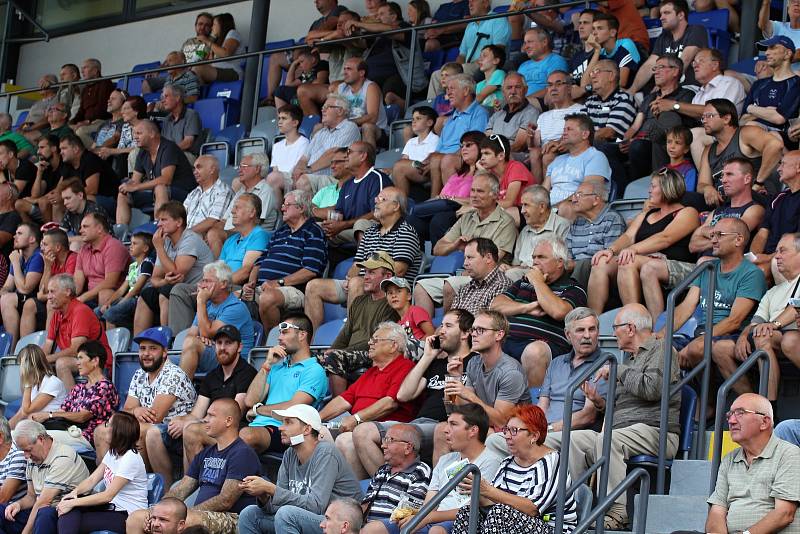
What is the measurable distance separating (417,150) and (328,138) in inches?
40.9

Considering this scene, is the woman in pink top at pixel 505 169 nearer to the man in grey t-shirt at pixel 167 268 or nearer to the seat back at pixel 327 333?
the seat back at pixel 327 333

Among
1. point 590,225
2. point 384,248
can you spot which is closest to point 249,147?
point 384,248

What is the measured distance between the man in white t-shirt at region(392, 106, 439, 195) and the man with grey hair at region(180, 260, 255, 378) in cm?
168

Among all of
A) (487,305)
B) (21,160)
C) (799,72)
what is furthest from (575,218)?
(21,160)

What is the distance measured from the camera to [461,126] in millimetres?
10758

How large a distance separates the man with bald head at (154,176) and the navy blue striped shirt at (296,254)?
88.5 inches

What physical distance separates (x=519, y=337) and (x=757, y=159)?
196cm

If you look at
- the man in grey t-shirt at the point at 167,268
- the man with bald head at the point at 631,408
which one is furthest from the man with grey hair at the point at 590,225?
the man in grey t-shirt at the point at 167,268

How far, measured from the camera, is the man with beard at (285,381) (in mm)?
8289

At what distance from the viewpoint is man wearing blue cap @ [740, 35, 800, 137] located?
29.5ft

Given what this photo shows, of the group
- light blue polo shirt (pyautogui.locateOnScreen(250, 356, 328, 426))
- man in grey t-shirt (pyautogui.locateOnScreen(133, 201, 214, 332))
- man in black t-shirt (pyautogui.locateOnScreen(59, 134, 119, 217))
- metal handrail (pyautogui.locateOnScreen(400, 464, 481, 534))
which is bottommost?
metal handrail (pyautogui.locateOnScreen(400, 464, 481, 534))

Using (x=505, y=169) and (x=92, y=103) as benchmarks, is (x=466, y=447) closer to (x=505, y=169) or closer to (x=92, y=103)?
(x=505, y=169)

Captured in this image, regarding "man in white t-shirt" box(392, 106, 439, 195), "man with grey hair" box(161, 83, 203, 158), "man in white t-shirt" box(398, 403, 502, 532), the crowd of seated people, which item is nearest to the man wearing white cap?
the crowd of seated people

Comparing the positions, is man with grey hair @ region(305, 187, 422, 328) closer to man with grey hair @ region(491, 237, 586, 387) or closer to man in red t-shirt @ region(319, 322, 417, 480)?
man in red t-shirt @ region(319, 322, 417, 480)
